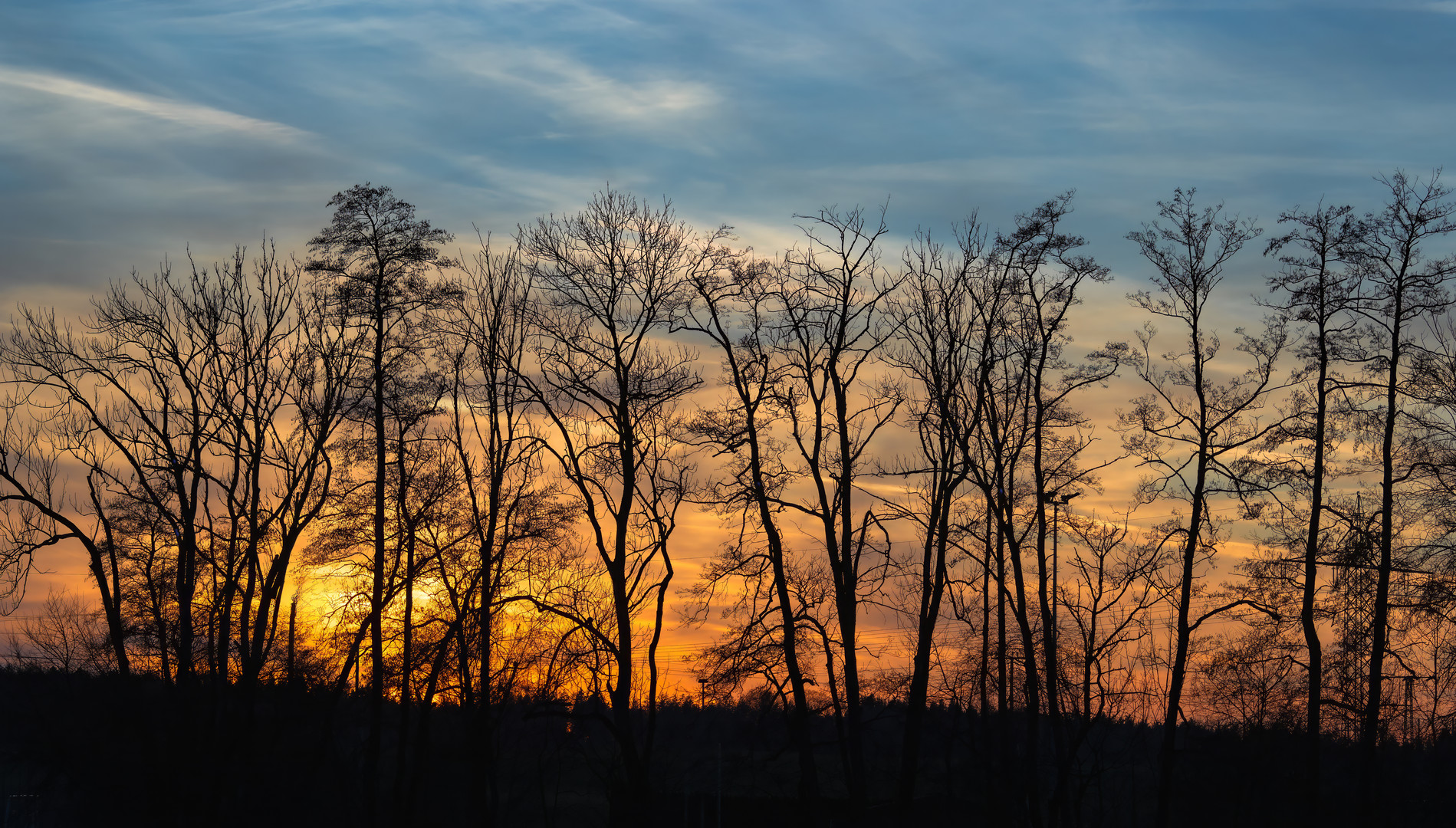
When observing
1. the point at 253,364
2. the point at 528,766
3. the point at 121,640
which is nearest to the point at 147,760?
the point at 121,640

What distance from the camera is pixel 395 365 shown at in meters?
32.2

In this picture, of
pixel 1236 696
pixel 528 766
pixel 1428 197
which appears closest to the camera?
pixel 1428 197

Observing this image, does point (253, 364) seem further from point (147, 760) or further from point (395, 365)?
point (147, 760)

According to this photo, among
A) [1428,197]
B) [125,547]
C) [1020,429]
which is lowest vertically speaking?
[125,547]

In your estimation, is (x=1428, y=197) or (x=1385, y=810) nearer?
(x=1428, y=197)

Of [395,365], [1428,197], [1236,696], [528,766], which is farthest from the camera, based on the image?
[528,766]

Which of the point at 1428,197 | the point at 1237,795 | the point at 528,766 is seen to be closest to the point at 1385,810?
the point at 1237,795

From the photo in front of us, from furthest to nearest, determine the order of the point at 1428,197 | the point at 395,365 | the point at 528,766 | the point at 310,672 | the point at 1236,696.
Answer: the point at 528,766
the point at 310,672
the point at 1236,696
the point at 395,365
the point at 1428,197

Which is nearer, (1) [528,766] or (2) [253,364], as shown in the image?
(2) [253,364]

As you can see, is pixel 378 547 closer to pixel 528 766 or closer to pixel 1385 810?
pixel 1385 810

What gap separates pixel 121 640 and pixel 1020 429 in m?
27.4

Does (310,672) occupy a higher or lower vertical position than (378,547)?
lower

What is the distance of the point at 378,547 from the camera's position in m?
30.9

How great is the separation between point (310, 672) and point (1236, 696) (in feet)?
110
